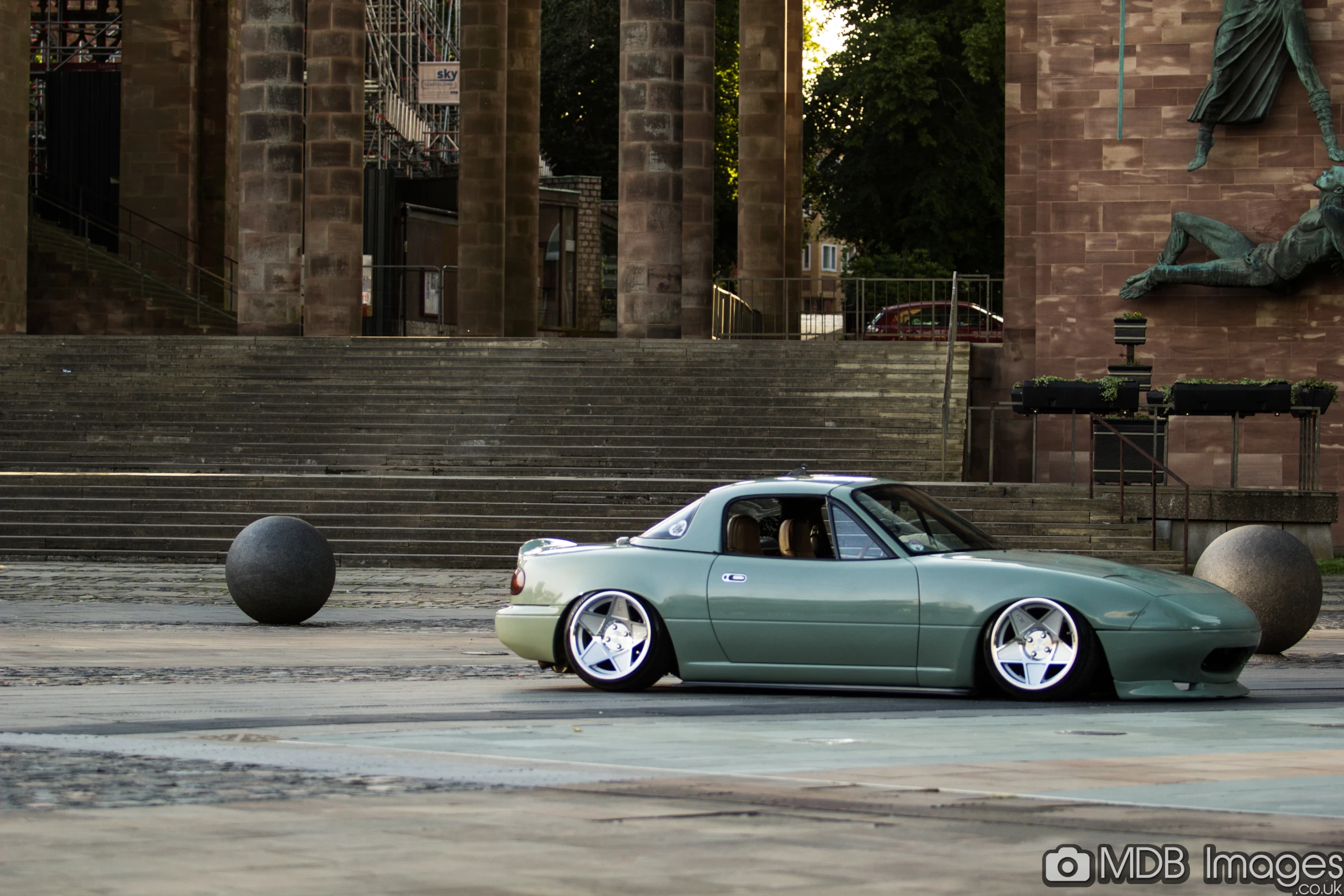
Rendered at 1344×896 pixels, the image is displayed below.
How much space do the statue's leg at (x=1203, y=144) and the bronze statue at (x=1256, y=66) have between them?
0.01 metres

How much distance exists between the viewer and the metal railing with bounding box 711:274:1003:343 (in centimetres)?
3662

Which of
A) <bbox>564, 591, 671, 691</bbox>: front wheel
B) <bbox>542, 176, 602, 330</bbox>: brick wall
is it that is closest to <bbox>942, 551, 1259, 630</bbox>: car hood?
<bbox>564, 591, 671, 691</bbox>: front wheel

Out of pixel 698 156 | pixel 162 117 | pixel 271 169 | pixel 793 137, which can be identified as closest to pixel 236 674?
pixel 271 169

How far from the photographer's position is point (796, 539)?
1074cm

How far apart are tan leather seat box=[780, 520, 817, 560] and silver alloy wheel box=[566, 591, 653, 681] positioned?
890 millimetres

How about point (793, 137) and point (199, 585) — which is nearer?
point (199, 585)

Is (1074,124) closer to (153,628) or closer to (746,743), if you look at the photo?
(153,628)

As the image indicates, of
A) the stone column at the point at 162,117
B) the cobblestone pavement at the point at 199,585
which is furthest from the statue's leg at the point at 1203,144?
the stone column at the point at 162,117

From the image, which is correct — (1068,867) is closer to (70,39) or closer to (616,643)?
(616,643)

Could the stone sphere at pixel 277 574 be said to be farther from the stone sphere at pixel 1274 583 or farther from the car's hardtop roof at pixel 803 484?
the stone sphere at pixel 1274 583

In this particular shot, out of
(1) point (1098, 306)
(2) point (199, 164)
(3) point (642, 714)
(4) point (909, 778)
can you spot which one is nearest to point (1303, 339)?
(1) point (1098, 306)

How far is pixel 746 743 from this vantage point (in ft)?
26.0

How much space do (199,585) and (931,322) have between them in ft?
74.1

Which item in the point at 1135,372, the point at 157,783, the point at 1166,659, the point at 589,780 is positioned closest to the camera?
the point at 157,783
